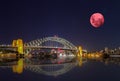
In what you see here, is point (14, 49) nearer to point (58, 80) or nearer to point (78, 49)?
point (78, 49)

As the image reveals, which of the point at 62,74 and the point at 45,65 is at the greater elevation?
the point at 45,65

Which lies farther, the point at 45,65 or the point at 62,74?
the point at 45,65

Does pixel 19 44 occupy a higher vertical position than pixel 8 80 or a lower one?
higher

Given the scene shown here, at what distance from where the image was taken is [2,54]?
8700 centimetres

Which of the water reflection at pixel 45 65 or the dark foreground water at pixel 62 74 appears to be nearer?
the dark foreground water at pixel 62 74

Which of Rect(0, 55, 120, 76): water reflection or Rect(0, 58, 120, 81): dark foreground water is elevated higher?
Rect(0, 55, 120, 76): water reflection

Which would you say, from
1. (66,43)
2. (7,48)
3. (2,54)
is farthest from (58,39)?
(7,48)

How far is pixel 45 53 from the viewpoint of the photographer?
322 feet

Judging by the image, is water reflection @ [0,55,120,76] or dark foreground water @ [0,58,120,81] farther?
water reflection @ [0,55,120,76]

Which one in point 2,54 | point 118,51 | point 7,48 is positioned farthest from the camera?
point 118,51

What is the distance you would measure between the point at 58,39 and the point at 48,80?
265 feet

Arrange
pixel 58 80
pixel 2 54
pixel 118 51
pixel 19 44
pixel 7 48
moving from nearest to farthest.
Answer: pixel 58 80 < pixel 7 48 < pixel 19 44 < pixel 2 54 < pixel 118 51

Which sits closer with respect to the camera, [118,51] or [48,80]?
[48,80]

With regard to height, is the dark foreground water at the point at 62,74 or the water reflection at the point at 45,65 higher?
the water reflection at the point at 45,65
